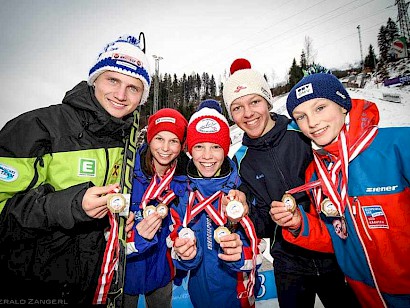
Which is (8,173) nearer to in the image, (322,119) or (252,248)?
(252,248)

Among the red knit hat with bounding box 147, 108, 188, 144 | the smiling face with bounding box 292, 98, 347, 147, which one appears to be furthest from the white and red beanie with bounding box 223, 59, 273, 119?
the smiling face with bounding box 292, 98, 347, 147

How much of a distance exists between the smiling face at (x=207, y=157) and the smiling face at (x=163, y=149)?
0.89ft

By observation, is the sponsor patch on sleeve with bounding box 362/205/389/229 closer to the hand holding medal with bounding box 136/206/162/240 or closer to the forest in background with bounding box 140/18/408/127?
the hand holding medal with bounding box 136/206/162/240

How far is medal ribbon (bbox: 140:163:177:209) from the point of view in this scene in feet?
8.44

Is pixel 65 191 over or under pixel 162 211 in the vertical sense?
over

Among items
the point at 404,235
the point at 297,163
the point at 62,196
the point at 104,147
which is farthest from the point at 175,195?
the point at 404,235

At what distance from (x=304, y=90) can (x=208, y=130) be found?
121 cm

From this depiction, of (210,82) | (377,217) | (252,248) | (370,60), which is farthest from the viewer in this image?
(210,82)

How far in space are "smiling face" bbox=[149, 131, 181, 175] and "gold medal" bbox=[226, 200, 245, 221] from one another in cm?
116

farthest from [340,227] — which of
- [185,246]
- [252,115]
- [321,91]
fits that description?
[252,115]

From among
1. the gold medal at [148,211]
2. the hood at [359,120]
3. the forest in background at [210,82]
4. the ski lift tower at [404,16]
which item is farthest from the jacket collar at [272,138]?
the ski lift tower at [404,16]

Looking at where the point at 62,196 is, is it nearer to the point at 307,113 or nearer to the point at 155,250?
the point at 155,250

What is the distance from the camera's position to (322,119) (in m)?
2.24

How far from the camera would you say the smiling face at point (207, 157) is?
9.16 feet
